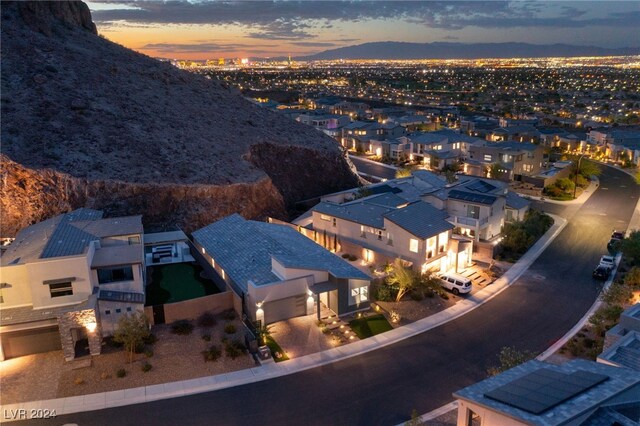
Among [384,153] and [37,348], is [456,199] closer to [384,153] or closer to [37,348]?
[37,348]

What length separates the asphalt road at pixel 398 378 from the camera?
70.5 ft

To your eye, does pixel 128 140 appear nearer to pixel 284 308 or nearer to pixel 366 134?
pixel 284 308

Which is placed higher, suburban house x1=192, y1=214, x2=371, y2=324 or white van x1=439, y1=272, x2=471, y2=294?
suburban house x1=192, y1=214, x2=371, y2=324

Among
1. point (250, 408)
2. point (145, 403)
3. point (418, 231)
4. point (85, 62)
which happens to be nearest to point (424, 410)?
point (250, 408)

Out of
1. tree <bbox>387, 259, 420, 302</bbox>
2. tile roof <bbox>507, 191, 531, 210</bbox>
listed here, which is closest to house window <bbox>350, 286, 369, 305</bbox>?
tree <bbox>387, 259, 420, 302</bbox>

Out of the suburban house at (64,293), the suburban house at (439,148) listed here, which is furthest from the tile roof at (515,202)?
the suburban house at (64,293)

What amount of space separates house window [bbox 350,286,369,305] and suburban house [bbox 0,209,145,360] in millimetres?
12637

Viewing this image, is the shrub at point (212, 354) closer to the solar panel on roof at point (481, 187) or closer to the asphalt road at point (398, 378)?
the asphalt road at point (398, 378)

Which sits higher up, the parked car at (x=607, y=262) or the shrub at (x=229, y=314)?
the parked car at (x=607, y=262)

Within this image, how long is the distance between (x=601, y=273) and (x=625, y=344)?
15.6 m

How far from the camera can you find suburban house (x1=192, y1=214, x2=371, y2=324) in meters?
29.0

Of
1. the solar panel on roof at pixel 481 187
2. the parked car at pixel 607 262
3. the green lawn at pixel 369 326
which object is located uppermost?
the solar panel on roof at pixel 481 187

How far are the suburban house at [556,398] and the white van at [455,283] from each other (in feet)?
53.1

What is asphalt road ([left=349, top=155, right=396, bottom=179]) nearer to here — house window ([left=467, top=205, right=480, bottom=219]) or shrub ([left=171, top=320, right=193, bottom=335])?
house window ([left=467, top=205, right=480, bottom=219])
